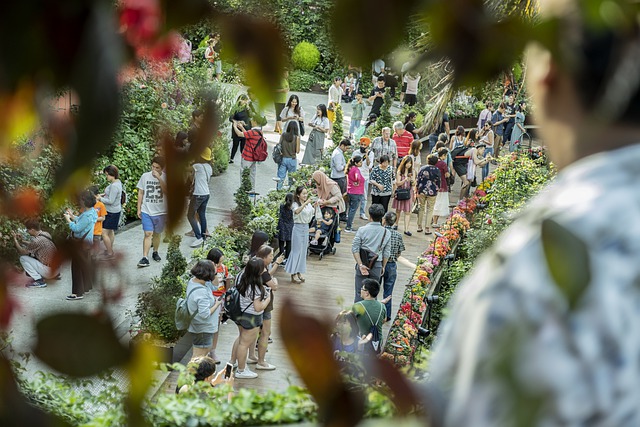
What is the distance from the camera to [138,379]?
54 cm

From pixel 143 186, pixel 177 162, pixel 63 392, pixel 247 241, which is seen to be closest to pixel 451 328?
pixel 177 162

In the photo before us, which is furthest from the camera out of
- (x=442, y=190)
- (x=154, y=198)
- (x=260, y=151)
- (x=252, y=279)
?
(x=442, y=190)

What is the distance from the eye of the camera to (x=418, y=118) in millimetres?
19375

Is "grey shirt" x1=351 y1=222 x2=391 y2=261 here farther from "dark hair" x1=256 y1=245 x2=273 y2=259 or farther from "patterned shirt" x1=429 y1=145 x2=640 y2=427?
"patterned shirt" x1=429 y1=145 x2=640 y2=427

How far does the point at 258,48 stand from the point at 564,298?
0.25m

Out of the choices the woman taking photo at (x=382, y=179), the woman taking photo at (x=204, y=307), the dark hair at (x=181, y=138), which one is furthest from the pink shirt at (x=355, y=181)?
the dark hair at (x=181, y=138)

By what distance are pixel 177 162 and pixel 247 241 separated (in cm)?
998

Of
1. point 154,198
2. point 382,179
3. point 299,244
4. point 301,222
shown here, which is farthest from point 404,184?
point 154,198

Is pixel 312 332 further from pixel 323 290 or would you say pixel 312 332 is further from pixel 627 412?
pixel 627 412

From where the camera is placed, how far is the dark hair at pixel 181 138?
629 mm

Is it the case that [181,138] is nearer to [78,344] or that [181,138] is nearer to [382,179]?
[78,344]

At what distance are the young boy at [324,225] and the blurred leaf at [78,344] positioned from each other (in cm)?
1127

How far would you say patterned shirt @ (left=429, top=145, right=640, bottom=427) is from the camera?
546 mm

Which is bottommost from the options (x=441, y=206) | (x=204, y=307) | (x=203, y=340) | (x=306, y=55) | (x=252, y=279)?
(x=203, y=340)
